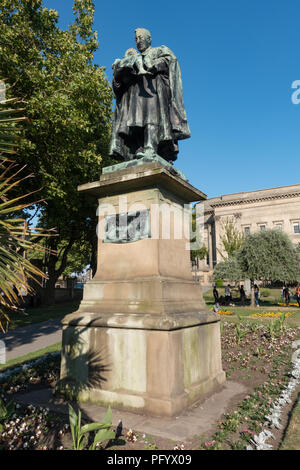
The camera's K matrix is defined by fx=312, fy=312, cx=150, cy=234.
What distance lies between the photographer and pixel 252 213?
60.0 meters

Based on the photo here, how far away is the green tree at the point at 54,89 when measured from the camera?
12.2 m

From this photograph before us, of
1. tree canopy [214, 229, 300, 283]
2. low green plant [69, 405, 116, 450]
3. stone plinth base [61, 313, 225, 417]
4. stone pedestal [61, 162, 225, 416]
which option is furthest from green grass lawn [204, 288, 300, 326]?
low green plant [69, 405, 116, 450]

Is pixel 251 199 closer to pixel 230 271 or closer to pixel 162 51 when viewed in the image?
pixel 230 271

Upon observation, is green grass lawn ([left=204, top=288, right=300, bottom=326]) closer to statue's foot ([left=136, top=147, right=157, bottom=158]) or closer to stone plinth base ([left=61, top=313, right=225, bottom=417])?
stone plinth base ([left=61, top=313, right=225, bottom=417])

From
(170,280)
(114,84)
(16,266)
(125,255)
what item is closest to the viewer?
(16,266)

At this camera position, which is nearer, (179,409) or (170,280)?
(179,409)

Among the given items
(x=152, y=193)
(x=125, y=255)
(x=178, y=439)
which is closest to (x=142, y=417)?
(x=178, y=439)

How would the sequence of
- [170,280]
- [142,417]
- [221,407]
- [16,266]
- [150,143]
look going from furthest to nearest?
[150,143] → [170,280] → [221,407] → [142,417] → [16,266]

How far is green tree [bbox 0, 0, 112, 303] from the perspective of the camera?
40.0 ft

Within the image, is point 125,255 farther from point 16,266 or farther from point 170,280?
point 16,266

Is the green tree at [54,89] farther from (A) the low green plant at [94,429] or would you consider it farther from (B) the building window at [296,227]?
(B) the building window at [296,227]

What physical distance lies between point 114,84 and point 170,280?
3.97 meters

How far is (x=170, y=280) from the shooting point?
188 inches

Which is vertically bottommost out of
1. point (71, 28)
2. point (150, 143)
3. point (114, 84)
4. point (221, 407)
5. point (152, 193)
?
point (221, 407)
